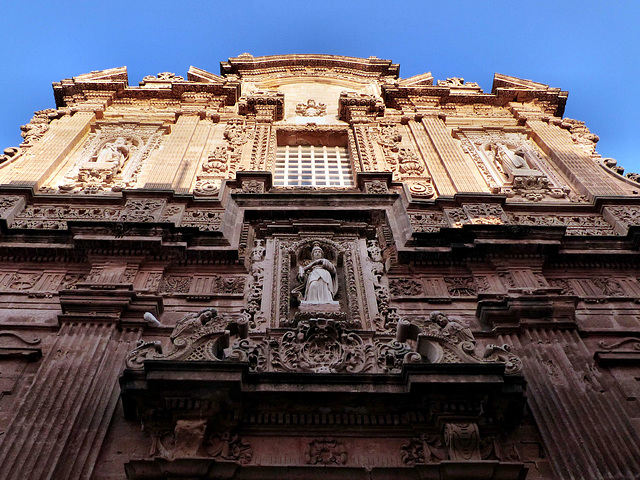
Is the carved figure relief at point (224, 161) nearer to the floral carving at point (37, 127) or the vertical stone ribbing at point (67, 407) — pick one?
the floral carving at point (37, 127)

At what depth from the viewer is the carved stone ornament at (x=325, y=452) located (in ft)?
20.0

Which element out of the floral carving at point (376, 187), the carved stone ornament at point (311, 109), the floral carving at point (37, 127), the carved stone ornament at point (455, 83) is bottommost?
the floral carving at point (376, 187)

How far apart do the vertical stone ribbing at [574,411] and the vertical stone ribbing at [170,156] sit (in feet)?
24.8

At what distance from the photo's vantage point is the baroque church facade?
20.2 feet

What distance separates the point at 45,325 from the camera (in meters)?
7.71

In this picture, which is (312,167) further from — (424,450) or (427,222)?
(424,450)

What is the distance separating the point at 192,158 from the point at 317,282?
5.77 metres

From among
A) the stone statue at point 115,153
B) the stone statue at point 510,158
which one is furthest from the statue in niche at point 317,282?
the stone statue at point 510,158

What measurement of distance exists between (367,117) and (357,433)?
10.1m

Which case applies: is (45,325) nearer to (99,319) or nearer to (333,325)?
(99,319)

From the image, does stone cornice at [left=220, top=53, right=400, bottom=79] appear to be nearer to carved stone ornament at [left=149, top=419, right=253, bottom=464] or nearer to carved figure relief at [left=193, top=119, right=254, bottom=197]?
A: carved figure relief at [left=193, top=119, right=254, bottom=197]

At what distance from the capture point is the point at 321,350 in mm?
7105

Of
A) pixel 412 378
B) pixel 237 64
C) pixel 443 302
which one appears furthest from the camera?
pixel 237 64

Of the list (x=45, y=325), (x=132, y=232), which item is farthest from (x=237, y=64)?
(x=45, y=325)
